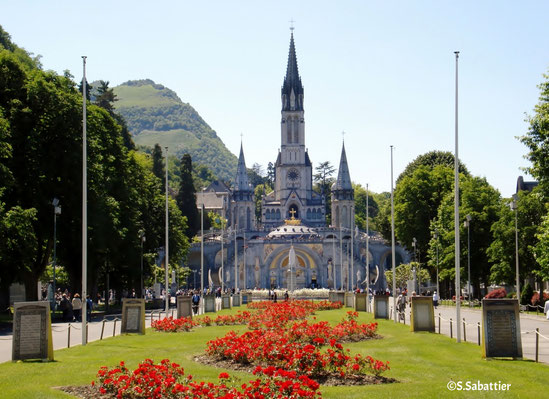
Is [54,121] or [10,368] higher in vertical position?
[54,121]

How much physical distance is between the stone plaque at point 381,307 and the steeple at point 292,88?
131m

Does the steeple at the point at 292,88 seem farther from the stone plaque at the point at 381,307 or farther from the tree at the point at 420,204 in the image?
the stone plaque at the point at 381,307

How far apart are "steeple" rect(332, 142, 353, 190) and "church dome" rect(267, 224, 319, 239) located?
21.9m

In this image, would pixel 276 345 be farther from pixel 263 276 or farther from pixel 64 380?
pixel 263 276

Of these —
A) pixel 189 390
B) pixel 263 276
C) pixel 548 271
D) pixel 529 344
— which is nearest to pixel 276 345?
pixel 189 390

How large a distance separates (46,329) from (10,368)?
5.83 feet

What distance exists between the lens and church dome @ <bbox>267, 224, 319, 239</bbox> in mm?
132375

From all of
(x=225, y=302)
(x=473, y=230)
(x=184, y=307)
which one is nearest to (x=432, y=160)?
(x=473, y=230)

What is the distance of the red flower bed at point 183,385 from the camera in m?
13.2

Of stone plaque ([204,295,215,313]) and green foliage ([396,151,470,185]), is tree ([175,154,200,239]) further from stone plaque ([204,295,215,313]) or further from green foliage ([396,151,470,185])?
stone plaque ([204,295,215,313])

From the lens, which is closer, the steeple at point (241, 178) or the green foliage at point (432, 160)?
the green foliage at point (432, 160)

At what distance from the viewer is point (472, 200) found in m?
68.8

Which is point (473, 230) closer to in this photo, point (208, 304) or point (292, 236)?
point (208, 304)

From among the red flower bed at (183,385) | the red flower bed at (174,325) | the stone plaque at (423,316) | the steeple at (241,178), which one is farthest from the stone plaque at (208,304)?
the steeple at (241,178)
